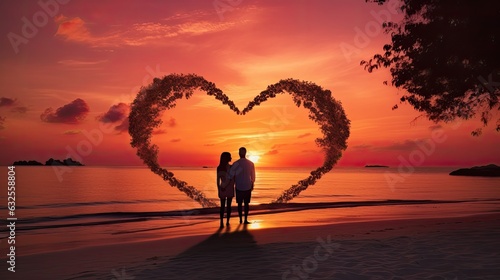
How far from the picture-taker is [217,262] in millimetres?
11523

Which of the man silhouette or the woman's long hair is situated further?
the woman's long hair

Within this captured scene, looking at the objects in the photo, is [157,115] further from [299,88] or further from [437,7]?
[437,7]

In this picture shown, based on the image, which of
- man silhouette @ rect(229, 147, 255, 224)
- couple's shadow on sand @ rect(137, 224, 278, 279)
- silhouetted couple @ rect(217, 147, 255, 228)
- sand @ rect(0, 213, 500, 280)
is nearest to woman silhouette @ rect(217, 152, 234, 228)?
silhouetted couple @ rect(217, 147, 255, 228)

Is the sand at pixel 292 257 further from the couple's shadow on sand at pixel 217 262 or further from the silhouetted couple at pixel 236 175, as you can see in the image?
the silhouetted couple at pixel 236 175

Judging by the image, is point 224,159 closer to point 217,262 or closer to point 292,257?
point 292,257

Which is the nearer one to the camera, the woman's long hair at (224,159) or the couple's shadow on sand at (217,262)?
the couple's shadow on sand at (217,262)

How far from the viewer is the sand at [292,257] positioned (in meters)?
10.2

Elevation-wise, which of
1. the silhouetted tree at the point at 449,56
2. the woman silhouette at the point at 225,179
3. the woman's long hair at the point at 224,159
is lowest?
the woman silhouette at the point at 225,179

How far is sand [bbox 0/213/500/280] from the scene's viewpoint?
33.4ft

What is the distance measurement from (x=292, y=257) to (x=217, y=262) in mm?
1879

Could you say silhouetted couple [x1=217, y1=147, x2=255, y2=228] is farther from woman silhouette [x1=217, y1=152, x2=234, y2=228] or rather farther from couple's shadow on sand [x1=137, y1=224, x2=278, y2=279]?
couple's shadow on sand [x1=137, y1=224, x2=278, y2=279]

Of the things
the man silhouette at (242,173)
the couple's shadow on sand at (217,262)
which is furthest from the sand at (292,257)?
the man silhouette at (242,173)

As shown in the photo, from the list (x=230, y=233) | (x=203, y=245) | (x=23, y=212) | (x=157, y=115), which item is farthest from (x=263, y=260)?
(x=23, y=212)

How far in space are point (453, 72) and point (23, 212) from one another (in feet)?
103
